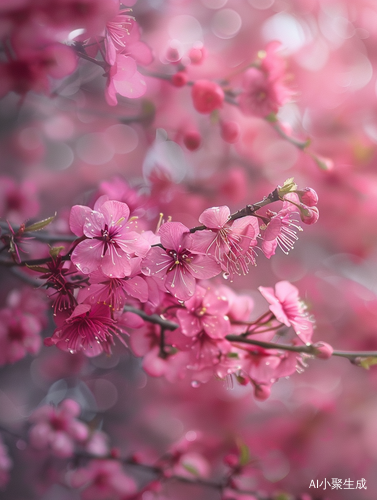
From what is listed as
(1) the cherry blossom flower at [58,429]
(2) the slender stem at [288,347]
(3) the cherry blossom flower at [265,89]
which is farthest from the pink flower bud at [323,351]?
(1) the cherry blossom flower at [58,429]

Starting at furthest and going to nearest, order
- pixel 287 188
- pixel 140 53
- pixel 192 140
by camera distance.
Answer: pixel 192 140
pixel 140 53
pixel 287 188

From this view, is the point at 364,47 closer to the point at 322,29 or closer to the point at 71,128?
the point at 322,29

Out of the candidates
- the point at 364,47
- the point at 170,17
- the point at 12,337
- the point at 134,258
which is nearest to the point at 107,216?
the point at 134,258

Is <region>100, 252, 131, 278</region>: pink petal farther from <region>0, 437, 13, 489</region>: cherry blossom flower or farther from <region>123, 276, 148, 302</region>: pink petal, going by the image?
<region>0, 437, 13, 489</region>: cherry blossom flower

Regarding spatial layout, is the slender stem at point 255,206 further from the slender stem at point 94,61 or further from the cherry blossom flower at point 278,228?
the slender stem at point 94,61

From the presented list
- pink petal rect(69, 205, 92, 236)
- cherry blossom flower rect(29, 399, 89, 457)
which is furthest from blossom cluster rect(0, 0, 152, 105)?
cherry blossom flower rect(29, 399, 89, 457)

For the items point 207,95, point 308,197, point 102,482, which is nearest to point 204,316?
point 308,197

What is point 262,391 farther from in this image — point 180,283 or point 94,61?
point 94,61
